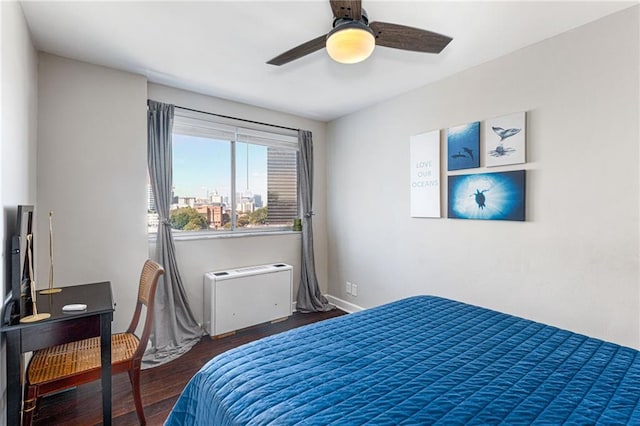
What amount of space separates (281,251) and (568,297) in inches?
112

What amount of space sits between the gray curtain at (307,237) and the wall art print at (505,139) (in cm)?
216

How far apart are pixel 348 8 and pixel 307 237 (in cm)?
288

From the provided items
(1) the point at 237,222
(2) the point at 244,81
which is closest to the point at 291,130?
(2) the point at 244,81

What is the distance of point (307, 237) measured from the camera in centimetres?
399

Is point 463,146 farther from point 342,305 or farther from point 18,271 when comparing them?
point 18,271

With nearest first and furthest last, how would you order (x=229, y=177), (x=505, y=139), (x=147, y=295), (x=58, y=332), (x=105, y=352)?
1. (x=58, y=332)
2. (x=105, y=352)
3. (x=147, y=295)
4. (x=505, y=139)
5. (x=229, y=177)

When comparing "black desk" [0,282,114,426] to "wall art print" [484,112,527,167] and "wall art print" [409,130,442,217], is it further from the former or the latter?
"wall art print" [484,112,527,167]

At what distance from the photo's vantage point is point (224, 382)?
47.1 inches

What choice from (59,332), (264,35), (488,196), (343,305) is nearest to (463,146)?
(488,196)

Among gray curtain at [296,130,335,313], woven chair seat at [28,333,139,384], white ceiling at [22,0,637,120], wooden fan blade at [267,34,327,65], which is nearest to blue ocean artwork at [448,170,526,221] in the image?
white ceiling at [22,0,637,120]

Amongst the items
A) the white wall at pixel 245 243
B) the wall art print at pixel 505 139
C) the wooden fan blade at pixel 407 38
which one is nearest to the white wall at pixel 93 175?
the white wall at pixel 245 243

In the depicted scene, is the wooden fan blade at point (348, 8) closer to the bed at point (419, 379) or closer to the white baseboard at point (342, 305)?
the bed at point (419, 379)

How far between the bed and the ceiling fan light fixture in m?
1.45

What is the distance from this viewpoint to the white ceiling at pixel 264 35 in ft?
6.00
